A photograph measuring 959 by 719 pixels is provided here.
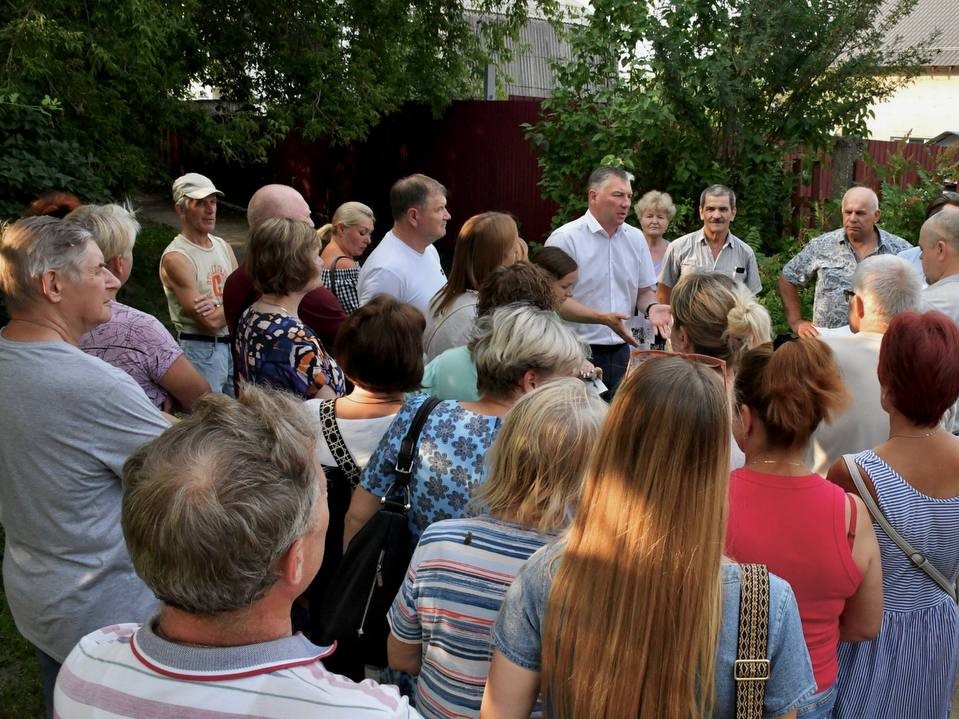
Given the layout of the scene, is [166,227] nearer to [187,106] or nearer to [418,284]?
[187,106]

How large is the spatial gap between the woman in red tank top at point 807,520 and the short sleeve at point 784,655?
16.3 inches

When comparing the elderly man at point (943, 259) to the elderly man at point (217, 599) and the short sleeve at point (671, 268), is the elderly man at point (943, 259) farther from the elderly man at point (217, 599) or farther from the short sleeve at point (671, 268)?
the elderly man at point (217, 599)

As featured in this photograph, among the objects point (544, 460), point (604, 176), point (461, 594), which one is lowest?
point (461, 594)

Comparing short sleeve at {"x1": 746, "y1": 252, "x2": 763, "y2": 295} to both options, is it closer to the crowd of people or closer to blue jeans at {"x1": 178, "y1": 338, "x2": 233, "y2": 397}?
the crowd of people

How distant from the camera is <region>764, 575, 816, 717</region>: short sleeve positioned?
65.0 inches

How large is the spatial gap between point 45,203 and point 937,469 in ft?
12.4

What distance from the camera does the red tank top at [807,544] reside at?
2164mm

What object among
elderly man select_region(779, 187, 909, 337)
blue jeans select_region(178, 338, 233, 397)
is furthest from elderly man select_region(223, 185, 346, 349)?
elderly man select_region(779, 187, 909, 337)

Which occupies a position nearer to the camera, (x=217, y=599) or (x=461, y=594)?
(x=217, y=599)

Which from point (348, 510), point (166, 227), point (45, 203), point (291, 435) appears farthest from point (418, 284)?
point (166, 227)

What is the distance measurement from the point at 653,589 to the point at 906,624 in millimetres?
1438

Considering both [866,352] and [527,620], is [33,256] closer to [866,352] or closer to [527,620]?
[527,620]

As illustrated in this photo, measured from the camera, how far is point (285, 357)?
327cm

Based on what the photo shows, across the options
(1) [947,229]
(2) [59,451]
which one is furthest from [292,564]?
(1) [947,229]
